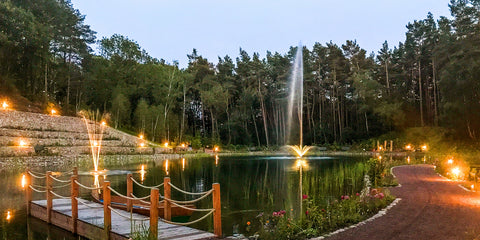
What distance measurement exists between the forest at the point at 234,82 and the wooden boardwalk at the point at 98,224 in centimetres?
2925

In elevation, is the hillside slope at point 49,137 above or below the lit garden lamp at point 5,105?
below

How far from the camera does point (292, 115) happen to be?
55.9m

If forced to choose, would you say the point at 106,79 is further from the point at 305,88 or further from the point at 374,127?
the point at 374,127

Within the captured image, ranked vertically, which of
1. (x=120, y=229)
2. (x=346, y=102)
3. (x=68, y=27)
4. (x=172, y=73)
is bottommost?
(x=120, y=229)

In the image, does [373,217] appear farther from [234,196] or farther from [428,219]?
[234,196]

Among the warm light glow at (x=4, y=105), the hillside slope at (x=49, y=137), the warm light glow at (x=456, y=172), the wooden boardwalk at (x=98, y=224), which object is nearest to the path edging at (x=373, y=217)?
the wooden boardwalk at (x=98, y=224)

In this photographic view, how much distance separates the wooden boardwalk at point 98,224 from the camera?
677 centimetres

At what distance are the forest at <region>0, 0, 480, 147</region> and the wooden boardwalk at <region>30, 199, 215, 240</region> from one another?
29.2 meters

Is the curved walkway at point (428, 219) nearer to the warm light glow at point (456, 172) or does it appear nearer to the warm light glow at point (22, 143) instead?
the warm light glow at point (456, 172)

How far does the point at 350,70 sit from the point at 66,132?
131ft

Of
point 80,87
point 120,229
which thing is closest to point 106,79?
point 80,87

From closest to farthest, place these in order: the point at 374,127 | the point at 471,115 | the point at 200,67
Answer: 1. the point at 471,115
2. the point at 374,127
3. the point at 200,67

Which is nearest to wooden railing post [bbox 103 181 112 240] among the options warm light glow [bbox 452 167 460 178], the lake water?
the lake water

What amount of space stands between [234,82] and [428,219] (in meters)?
54.6
